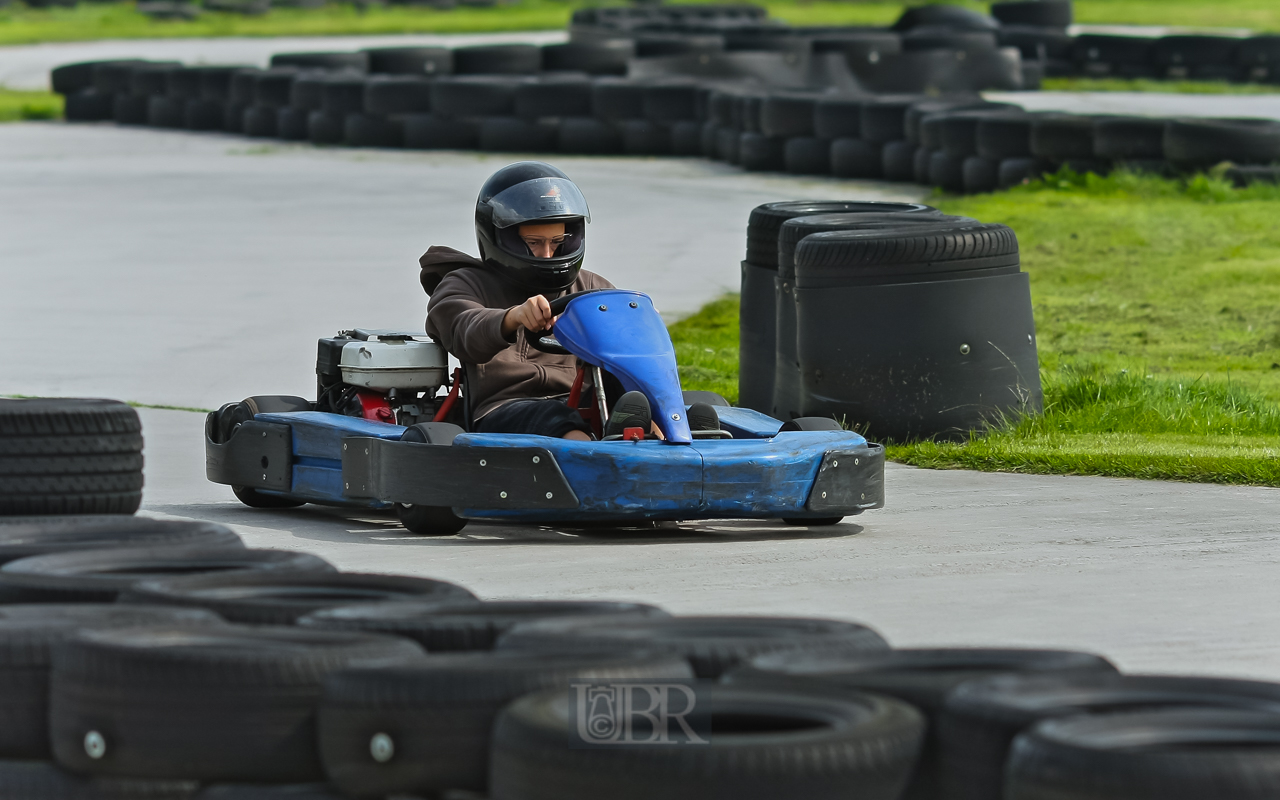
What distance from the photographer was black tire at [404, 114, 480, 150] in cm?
2184

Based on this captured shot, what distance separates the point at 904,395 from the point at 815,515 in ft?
5.30

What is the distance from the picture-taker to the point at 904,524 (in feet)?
19.4

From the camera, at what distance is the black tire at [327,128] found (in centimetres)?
2242

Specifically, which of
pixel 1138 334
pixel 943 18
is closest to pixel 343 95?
pixel 943 18

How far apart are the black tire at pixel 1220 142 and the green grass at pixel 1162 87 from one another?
11.0 m

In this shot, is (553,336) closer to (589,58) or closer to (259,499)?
(259,499)

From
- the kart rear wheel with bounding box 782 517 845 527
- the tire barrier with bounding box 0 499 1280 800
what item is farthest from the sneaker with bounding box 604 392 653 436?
the tire barrier with bounding box 0 499 1280 800

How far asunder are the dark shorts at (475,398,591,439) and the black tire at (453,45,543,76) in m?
18.9

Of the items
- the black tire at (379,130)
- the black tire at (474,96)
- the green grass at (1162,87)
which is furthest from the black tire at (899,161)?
the green grass at (1162,87)

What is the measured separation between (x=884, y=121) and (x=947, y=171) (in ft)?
5.10

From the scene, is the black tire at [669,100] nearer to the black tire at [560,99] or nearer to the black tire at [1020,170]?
the black tire at [560,99]

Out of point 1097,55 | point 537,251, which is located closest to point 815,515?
point 537,251

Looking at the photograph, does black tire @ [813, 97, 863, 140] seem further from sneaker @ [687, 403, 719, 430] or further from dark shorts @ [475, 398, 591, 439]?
dark shorts @ [475, 398, 591, 439]

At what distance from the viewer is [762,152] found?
19.3m
